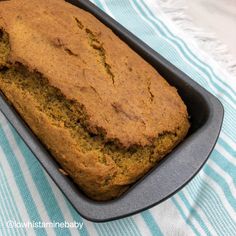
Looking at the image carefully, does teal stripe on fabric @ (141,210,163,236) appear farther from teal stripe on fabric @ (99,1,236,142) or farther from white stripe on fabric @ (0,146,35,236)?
teal stripe on fabric @ (99,1,236,142)

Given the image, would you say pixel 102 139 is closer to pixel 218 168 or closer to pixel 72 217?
pixel 72 217

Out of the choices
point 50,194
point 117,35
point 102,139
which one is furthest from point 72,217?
point 117,35

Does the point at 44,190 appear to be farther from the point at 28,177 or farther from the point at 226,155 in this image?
the point at 226,155

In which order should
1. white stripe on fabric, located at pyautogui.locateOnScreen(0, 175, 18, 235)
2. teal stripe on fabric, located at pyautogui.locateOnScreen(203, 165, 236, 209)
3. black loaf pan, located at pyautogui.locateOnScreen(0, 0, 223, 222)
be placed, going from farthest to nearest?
teal stripe on fabric, located at pyautogui.locateOnScreen(203, 165, 236, 209), white stripe on fabric, located at pyautogui.locateOnScreen(0, 175, 18, 235), black loaf pan, located at pyautogui.locateOnScreen(0, 0, 223, 222)

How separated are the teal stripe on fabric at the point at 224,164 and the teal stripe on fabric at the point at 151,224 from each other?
0.25 m

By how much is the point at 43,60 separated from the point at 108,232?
16.6 inches

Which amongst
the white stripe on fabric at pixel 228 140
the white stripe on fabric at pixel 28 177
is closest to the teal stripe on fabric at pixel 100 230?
the white stripe on fabric at pixel 28 177

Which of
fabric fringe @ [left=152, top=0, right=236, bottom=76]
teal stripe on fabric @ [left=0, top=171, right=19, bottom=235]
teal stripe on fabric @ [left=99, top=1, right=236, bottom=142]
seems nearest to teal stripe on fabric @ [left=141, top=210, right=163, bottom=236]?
teal stripe on fabric @ [left=0, top=171, right=19, bottom=235]

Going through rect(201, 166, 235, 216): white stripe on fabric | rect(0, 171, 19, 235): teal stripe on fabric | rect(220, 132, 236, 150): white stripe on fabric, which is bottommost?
rect(0, 171, 19, 235): teal stripe on fabric

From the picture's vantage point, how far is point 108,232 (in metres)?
0.90

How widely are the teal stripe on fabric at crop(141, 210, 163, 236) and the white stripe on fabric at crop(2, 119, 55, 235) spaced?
22 centimetres

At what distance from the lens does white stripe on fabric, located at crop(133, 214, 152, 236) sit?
0.91 m

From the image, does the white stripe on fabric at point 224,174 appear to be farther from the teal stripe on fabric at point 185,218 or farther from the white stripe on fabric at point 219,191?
the teal stripe on fabric at point 185,218

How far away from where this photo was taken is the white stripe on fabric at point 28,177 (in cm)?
91
